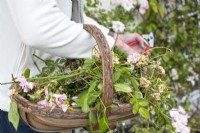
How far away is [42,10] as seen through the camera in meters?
1.27

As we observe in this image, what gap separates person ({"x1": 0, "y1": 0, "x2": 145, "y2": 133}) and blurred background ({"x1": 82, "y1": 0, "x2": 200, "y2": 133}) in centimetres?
154

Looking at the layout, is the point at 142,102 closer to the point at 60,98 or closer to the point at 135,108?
the point at 135,108

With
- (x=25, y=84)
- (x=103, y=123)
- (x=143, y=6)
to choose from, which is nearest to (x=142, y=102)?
(x=103, y=123)

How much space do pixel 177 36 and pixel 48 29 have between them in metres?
2.28

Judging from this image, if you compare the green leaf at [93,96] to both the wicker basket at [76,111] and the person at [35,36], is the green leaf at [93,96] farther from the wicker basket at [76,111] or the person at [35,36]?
the person at [35,36]

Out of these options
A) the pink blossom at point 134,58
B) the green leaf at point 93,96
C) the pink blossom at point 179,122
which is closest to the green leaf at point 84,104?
the green leaf at point 93,96

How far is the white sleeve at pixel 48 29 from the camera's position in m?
1.25

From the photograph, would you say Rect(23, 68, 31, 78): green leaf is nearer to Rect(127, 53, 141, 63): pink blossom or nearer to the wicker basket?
the wicker basket

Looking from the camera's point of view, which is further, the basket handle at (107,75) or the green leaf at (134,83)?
the green leaf at (134,83)

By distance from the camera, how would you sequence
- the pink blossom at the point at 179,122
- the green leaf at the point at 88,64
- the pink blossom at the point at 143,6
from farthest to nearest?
the pink blossom at the point at 143,6 < the pink blossom at the point at 179,122 < the green leaf at the point at 88,64

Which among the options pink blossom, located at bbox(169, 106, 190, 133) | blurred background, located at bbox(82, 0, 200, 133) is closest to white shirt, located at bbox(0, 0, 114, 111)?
pink blossom, located at bbox(169, 106, 190, 133)

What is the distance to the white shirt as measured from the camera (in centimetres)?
126

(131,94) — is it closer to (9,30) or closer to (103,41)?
Result: (103,41)

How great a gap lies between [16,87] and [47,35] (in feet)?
0.62
